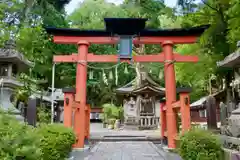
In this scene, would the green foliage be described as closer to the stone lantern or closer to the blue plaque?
the blue plaque

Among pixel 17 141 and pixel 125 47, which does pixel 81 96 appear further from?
pixel 17 141

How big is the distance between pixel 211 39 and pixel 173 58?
2.12m

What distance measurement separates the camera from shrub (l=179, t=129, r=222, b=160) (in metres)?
4.66

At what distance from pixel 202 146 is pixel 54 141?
3275mm

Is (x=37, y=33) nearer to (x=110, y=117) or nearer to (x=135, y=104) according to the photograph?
(x=135, y=104)

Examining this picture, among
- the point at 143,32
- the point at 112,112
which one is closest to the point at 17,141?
the point at 143,32

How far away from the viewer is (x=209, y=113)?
9.93m

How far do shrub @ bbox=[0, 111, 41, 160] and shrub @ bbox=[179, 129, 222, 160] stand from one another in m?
3.22

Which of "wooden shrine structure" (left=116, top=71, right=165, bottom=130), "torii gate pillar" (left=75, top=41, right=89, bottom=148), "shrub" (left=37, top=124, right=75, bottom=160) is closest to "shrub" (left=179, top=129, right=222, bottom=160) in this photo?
"shrub" (left=37, top=124, right=75, bottom=160)

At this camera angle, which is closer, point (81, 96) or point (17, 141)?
point (17, 141)

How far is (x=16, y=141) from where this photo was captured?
9.33 feet

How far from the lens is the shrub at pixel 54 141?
5.01 m

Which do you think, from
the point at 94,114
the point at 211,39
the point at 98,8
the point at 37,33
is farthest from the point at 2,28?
the point at 94,114

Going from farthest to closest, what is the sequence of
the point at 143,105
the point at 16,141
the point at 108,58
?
the point at 143,105
the point at 108,58
the point at 16,141
